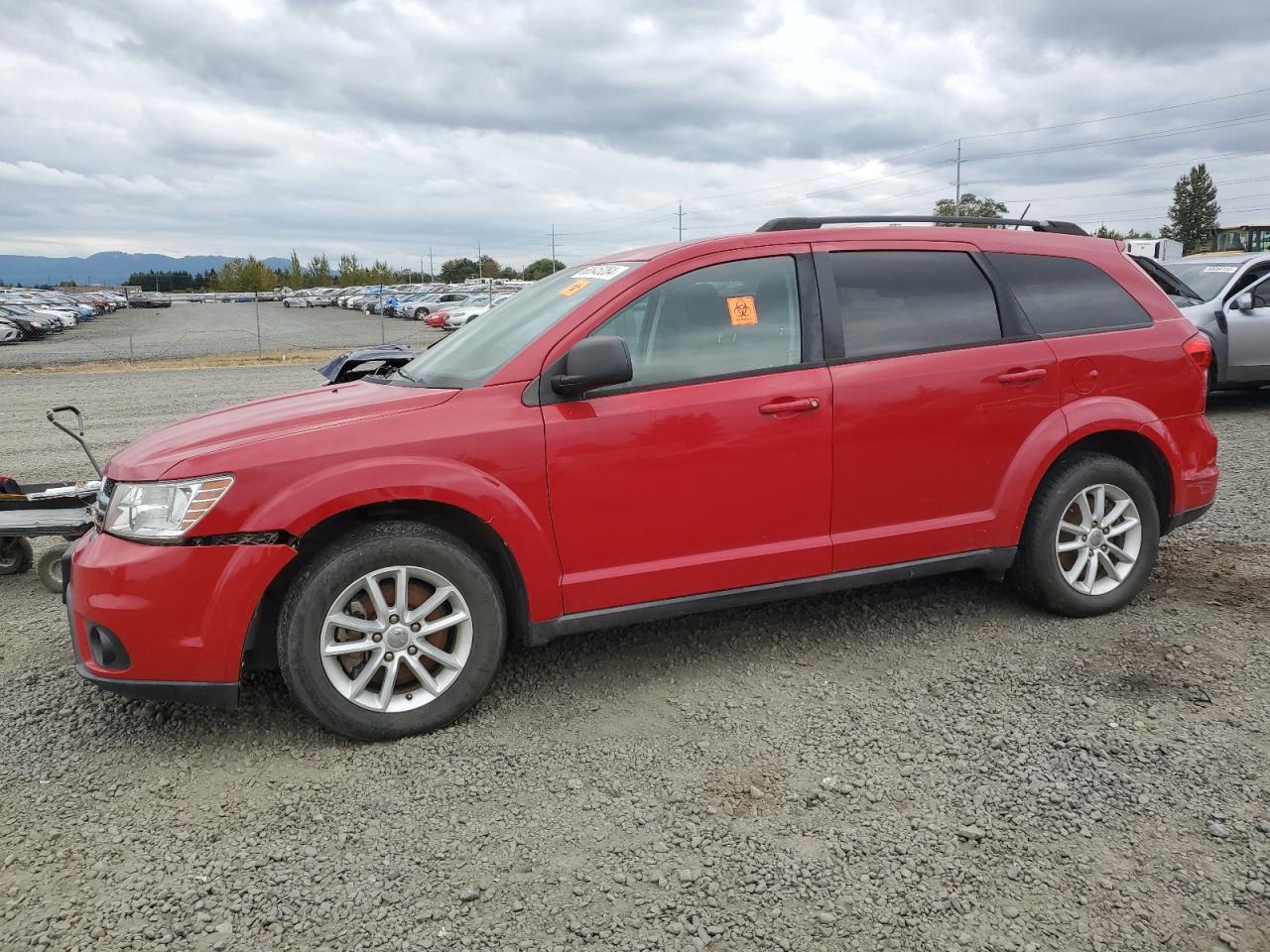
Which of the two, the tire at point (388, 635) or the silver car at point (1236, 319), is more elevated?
the silver car at point (1236, 319)

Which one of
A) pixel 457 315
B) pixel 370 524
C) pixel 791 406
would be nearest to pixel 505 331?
pixel 370 524

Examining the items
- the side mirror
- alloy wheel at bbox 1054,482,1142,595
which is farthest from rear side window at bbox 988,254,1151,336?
Result: the side mirror

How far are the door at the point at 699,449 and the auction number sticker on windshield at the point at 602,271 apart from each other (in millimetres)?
234

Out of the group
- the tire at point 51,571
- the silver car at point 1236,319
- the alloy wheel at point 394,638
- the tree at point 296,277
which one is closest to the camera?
the alloy wheel at point 394,638

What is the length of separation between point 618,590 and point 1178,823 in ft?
6.50

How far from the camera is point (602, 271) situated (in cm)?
416

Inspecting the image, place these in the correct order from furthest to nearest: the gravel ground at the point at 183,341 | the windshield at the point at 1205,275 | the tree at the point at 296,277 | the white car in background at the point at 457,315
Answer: the tree at the point at 296,277 < the white car in background at the point at 457,315 < the gravel ground at the point at 183,341 < the windshield at the point at 1205,275

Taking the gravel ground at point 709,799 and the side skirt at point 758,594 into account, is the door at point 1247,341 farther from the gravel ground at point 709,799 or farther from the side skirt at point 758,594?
the side skirt at point 758,594

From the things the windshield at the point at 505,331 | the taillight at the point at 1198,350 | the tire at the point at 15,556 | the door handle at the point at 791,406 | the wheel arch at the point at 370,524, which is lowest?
the tire at the point at 15,556

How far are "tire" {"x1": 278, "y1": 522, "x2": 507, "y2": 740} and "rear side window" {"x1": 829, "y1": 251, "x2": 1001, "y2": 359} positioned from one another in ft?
6.11

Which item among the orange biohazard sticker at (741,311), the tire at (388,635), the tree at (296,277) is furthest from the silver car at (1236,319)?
the tree at (296,277)

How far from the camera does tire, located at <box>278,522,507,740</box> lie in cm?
334

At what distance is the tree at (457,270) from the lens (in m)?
107

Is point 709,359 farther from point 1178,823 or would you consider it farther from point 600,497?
point 1178,823
